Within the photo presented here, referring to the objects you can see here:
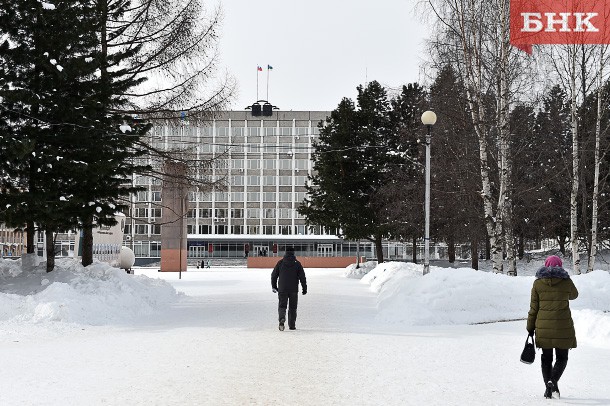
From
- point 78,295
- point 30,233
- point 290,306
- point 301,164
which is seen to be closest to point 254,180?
point 301,164

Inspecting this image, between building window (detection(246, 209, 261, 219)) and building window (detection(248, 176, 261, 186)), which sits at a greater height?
building window (detection(248, 176, 261, 186))

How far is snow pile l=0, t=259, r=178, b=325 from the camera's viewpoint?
15.6 meters

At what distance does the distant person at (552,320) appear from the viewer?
8.11 meters

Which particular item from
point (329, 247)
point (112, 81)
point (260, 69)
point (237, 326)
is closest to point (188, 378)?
point (237, 326)

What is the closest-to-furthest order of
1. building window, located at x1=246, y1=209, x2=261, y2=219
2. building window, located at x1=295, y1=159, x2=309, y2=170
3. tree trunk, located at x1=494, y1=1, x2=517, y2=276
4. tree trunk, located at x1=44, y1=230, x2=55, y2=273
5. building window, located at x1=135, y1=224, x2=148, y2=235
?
tree trunk, located at x1=44, y1=230, x2=55, y2=273 → tree trunk, located at x1=494, y1=1, x2=517, y2=276 → building window, located at x1=135, y1=224, x2=148, y2=235 → building window, located at x1=246, y1=209, x2=261, y2=219 → building window, located at x1=295, y1=159, x2=309, y2=170

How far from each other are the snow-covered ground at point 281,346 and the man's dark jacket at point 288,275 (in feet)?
2.85

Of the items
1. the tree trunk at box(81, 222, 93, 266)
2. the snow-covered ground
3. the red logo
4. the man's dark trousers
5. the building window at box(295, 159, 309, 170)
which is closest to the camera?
the snow-covered ground

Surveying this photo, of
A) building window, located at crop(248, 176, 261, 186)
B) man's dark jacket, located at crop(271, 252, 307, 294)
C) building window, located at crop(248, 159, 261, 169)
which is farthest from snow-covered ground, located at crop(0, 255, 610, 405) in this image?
building window, located at crop(248, 159, 261, 169)

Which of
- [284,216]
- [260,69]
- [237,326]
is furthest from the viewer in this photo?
[284,216]

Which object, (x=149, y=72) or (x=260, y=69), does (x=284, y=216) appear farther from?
(x=149, y=72)

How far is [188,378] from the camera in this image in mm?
9336

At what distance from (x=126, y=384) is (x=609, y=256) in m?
52.1

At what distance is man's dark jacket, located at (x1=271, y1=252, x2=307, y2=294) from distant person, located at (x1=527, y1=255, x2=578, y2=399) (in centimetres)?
762

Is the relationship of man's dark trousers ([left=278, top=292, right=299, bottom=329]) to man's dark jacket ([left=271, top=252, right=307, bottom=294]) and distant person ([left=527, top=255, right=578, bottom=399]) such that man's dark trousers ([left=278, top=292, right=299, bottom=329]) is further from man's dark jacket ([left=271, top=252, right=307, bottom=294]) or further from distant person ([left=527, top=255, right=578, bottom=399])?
distant person ([left=527, top=255, right=578, bottom=399])
